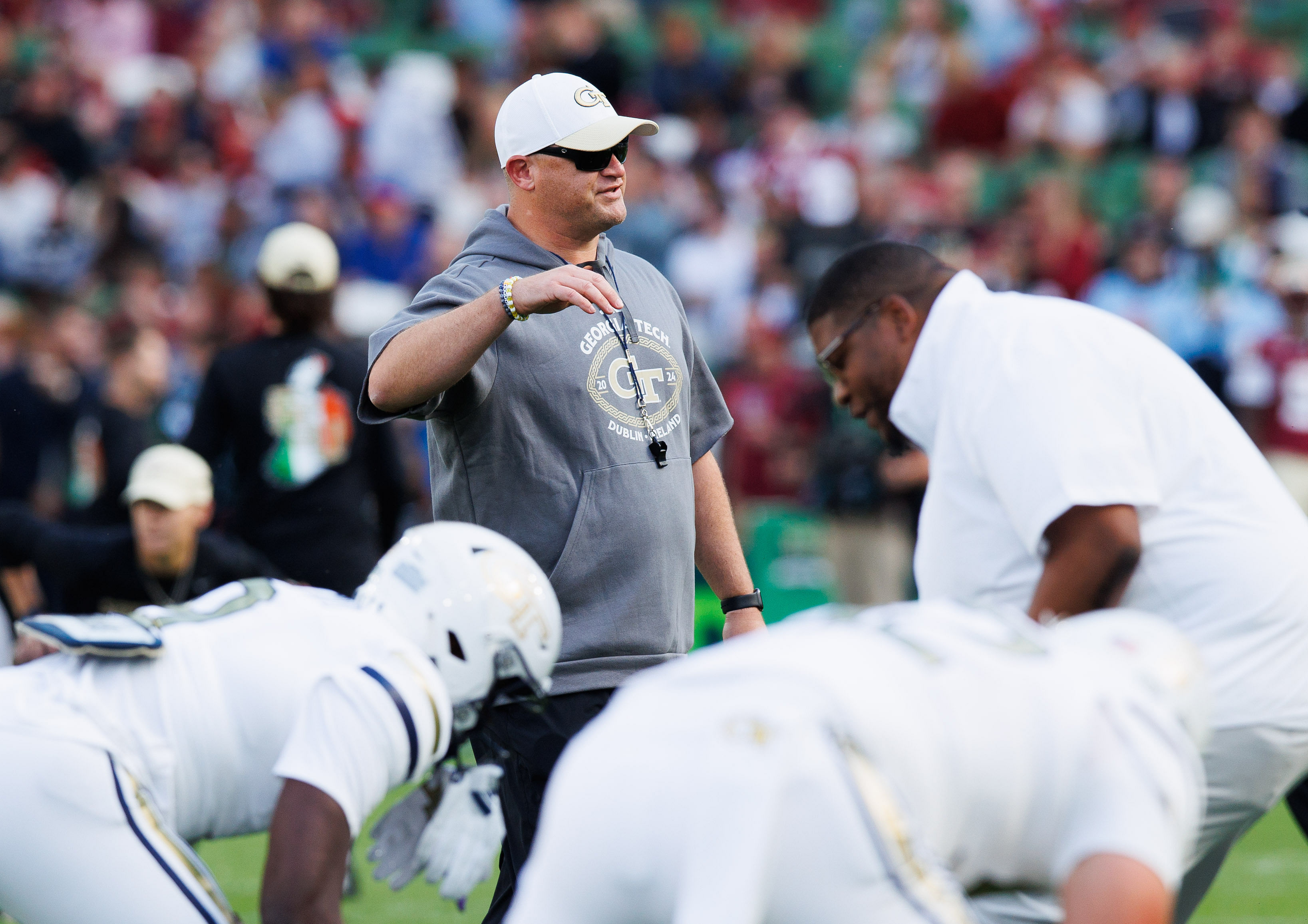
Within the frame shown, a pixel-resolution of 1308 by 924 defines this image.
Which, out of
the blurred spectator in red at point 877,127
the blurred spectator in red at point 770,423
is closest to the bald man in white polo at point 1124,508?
the blurred spectator in red at point 770,423

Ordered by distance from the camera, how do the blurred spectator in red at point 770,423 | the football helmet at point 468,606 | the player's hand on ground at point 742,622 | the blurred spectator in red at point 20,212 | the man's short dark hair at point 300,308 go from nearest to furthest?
the football helmet at point 468,606 → the player's hand on ground at point 742,622 → the man's short dark hair at point 300,308 → the blurred spectator in red at point 770,423 → the blurred spectator in red at point 20,212

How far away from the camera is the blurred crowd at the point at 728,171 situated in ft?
34.0

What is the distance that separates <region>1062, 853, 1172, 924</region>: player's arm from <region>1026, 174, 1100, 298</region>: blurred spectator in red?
365 inches

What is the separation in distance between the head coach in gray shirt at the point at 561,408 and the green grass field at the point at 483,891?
6.01ft

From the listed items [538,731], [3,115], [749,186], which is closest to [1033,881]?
[538,731]

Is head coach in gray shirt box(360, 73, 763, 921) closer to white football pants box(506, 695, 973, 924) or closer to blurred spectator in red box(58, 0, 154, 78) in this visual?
white football pants box(506, 695, 973, 924)

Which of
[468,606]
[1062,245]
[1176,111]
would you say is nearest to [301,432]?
[468,606]

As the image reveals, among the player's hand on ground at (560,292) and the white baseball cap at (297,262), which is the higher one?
the white baseball cap at (297,262)

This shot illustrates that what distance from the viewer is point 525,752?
371 centimetres

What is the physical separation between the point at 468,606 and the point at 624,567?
93 cm

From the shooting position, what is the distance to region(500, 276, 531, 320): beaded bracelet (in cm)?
350

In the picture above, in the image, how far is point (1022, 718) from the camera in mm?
2252

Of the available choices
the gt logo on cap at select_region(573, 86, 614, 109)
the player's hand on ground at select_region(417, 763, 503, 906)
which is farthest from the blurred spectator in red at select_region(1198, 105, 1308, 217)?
the player's hand on ground at select_region(417, 763, 503, 906)

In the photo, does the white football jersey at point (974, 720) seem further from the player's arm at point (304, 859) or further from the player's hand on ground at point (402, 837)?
the player's hand on ground at point (402, 837)
